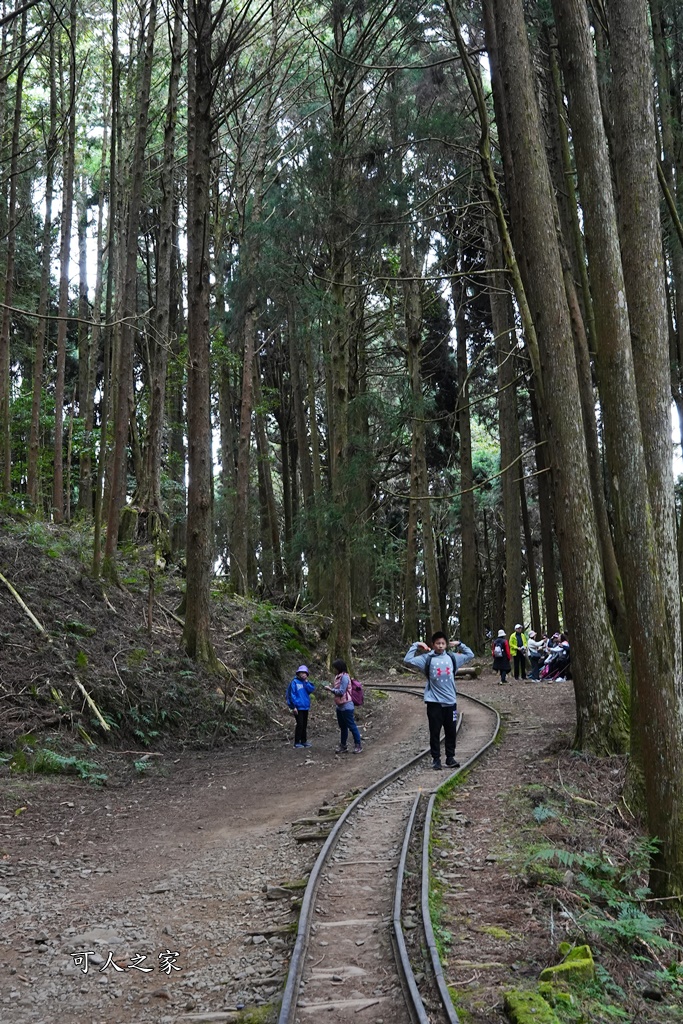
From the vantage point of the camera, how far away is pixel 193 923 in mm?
5883

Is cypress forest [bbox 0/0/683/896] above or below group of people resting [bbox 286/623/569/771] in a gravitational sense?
above

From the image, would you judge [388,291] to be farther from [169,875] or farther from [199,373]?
[169,875]

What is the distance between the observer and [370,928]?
550 cm

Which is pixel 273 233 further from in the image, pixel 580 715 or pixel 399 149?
pixel 580 715

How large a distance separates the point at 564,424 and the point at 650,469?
2.82 m

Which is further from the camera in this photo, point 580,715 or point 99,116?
point 99,116

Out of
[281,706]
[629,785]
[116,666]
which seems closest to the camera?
[629,785]

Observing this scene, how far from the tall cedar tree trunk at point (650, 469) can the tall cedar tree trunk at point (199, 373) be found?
7640mm

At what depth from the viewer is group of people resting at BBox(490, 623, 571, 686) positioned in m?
21.0

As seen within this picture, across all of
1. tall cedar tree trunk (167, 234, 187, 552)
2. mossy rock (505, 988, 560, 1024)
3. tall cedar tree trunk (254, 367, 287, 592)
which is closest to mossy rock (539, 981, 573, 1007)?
mossy rock (505, 988, 560, 1024)

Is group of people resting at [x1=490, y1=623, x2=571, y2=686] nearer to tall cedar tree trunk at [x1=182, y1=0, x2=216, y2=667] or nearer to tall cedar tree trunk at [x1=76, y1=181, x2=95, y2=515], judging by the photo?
tall cedar tree trunk at [x1=182, y1=0, x2=216, y2=667]

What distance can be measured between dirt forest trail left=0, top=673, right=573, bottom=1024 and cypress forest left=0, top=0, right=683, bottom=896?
120 inches

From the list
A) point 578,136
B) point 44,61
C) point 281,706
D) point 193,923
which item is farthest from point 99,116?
point 193,923

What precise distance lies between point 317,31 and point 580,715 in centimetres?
1941
